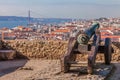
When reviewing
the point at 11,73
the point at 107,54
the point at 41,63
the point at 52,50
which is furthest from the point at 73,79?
the point at 52,50

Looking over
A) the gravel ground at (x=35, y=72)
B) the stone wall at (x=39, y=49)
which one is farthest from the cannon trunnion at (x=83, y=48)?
the stone wall at (x=39, y=49)

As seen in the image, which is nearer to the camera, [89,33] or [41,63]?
[89,33]

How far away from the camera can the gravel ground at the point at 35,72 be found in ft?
30.4

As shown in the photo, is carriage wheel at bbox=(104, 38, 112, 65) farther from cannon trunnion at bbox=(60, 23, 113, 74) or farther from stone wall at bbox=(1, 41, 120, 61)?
stone wall at bbox=(1, 41, 120, 61)

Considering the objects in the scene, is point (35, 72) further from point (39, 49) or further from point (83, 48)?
→ point (39, 49)

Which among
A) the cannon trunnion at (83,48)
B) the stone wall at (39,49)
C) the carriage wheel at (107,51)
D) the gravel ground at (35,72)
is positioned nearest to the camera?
the gravel ground at (35,72)

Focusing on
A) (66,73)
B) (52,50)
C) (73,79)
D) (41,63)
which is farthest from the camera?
(52,50)

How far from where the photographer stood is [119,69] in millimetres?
11711

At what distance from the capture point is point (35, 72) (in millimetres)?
10953

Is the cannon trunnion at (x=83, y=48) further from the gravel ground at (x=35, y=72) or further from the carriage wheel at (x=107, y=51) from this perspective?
the gravel ground at (x=35, y=72)

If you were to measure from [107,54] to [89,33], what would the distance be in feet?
5.11

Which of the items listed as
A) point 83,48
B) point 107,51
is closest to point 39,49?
point 107,51

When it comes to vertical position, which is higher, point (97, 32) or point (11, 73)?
point (97, 32)

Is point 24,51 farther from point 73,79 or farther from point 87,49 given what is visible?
point 73,79
